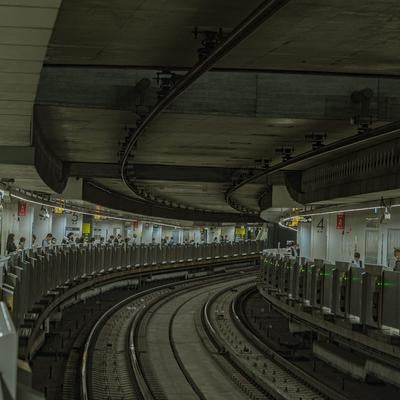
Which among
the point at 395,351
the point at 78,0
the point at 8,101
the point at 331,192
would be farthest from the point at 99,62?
the point at 331,192

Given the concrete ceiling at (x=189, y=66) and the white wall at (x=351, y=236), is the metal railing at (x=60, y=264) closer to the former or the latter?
the concrete ceiling at (x=189, y=66)

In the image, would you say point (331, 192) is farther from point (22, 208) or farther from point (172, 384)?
point (22, 208)

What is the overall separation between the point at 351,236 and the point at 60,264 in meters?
9.54

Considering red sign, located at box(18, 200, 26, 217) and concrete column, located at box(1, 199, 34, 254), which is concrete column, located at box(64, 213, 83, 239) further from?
red sign, located at box(18, 200, 26, 217)

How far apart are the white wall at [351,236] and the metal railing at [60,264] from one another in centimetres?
813

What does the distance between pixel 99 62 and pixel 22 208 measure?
70.7 feet

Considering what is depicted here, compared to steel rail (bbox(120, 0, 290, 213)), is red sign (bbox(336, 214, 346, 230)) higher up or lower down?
lower down

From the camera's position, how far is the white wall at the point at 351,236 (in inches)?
832

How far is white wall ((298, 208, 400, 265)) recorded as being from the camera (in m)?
21.1

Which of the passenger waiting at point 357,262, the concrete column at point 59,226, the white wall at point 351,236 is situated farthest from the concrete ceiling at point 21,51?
the concrete column at point 59,226

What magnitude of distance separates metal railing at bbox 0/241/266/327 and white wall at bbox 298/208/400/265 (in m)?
8.13

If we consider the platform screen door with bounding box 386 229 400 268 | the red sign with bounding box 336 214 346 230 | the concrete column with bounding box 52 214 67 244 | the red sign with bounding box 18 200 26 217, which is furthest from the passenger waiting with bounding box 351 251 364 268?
the concrete column with bounding box 52 214 67 244

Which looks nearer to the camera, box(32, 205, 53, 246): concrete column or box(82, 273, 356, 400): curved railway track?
box(82, 273, 356, 400): curved railway track

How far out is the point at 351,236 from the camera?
24.8 meters
